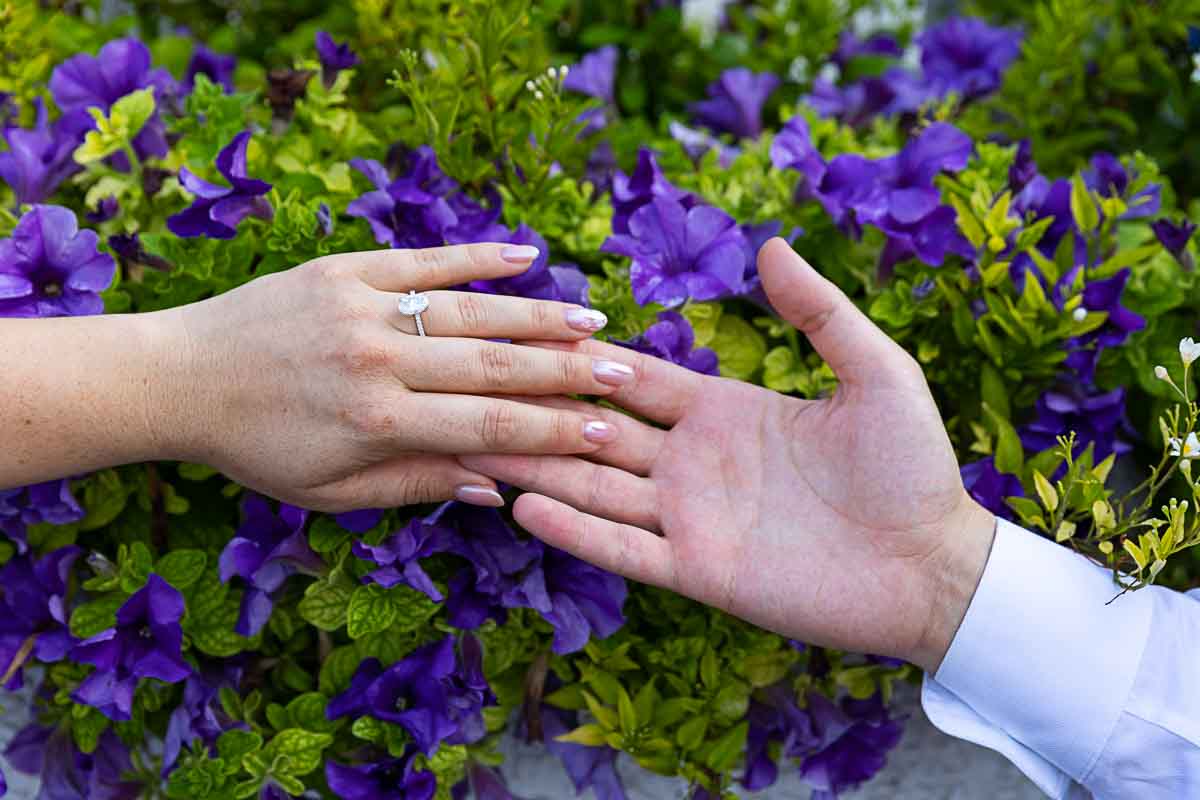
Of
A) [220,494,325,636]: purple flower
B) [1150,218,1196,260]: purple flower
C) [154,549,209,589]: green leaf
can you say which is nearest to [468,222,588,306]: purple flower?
[220,494,325,636]: purple flower

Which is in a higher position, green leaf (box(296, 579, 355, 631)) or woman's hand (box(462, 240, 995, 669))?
woman's hand (box(462, 240, 995, 669))

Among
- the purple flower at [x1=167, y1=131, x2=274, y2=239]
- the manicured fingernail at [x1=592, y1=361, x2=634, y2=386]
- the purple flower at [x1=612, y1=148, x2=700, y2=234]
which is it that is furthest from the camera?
the purple flower at [x1=612, y1=148, x2=700, y2=234]

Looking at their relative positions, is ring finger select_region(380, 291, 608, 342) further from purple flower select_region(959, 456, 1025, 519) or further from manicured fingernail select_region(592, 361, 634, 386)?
purple flower select_region(959, 456, 1025, 519)

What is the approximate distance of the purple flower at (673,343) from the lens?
1291 millimetres

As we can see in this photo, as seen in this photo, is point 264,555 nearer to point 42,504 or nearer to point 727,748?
point 42,504

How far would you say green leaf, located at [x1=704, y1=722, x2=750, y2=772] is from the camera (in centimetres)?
133

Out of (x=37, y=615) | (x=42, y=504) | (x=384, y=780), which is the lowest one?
(x=384, y=780)

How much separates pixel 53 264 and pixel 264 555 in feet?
1.38

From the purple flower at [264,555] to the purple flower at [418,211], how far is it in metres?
0.34

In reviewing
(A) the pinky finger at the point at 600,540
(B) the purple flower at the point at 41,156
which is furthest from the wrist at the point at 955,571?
(B) the purple flower at the point at 41,156

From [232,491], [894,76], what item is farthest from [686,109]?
[232,491]

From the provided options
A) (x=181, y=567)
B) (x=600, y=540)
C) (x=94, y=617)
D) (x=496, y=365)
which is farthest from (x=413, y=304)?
(x=94, y=617)

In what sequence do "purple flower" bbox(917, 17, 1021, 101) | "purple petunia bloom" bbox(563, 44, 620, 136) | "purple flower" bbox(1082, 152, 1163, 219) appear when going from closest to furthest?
1. "purple flower" bbox(1082, 152, 1163, 219)
2. "purple petunia bloom" bbox(563, 44, 620, 136)
3. "purple flower" bbox(917, 17, 1021, 101)

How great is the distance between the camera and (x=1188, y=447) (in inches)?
43.5
